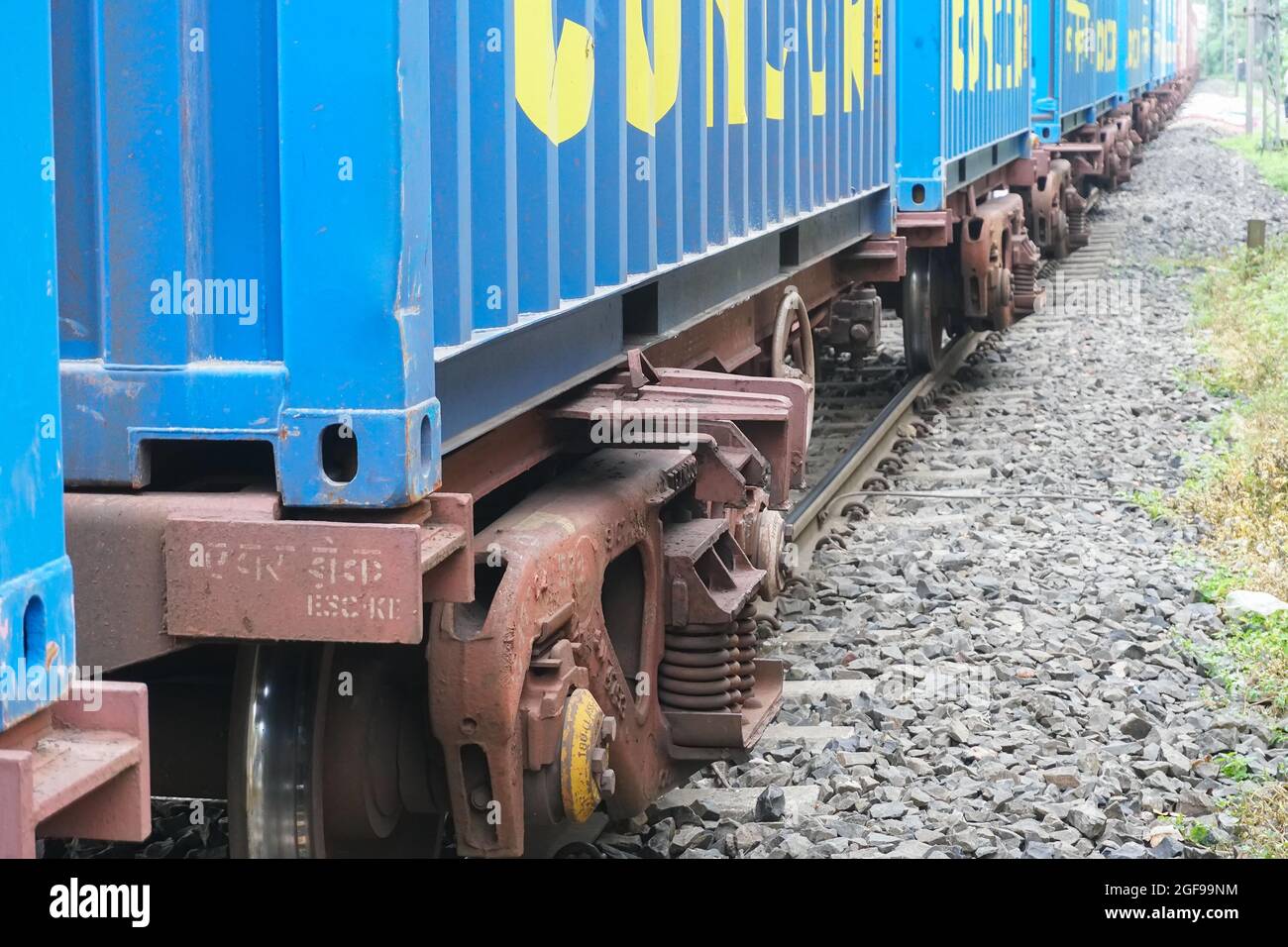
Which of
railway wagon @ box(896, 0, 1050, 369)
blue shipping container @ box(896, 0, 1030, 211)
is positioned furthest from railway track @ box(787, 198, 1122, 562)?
blue shipping container @ box(896, 0, 1030, 211)

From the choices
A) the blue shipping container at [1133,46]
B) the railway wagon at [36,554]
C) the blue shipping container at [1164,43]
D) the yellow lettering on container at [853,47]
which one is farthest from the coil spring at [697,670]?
the blue shipping container at [1164,43]

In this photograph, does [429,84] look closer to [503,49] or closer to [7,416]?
[503,49]

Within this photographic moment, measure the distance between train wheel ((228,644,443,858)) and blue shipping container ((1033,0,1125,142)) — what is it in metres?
13.9

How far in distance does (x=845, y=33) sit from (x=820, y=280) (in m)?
1.17

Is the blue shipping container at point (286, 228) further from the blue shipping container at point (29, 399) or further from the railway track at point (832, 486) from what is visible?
the railway track at point (832, 486)

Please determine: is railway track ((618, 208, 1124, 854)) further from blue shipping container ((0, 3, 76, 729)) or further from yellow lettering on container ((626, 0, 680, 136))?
blue shipping container ((0, 3, 76, 729))

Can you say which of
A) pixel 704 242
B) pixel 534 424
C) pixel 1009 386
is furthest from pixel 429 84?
pixel 1009 386

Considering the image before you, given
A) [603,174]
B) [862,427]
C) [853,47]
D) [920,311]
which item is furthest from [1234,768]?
[920,311]

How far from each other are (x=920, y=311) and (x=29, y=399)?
9.54m

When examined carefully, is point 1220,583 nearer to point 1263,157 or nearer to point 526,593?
point 526,593

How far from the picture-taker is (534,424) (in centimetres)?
390

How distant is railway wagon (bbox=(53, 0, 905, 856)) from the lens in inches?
105

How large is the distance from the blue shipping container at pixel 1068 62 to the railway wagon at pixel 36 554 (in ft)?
49.5
